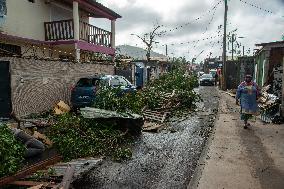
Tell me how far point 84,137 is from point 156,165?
96.2 inches

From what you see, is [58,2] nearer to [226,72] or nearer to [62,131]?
[62,131]

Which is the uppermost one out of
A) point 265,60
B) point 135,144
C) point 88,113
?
point 265,60

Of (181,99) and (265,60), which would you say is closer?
(181,99)

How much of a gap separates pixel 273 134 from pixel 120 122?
4.66 meters

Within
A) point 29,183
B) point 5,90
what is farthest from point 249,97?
point 5,90

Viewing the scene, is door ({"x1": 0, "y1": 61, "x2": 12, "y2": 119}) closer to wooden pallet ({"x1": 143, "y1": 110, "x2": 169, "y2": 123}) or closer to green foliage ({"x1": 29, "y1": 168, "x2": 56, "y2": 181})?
wooden pallet ({"x1": 143, "y1": 110, "x2": 169, "y2": 123})

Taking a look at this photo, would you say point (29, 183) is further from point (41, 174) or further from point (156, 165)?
point (156, 165)

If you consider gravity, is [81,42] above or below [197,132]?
above

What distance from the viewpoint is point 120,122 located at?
952 cm

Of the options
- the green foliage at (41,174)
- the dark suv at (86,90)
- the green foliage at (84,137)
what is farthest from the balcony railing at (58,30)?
the green foliage at (41,174)

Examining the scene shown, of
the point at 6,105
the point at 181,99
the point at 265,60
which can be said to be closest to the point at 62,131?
the point at 6,105

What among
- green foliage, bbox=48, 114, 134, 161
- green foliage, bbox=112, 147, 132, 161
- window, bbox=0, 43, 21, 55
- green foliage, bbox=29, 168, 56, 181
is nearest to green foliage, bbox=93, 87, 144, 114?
green foliage, bbox=48, 114, 134, 161

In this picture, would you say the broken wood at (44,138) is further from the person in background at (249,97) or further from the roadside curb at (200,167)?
the person in background at (249,97)

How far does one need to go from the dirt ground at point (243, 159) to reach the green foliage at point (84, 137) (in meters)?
2.47
